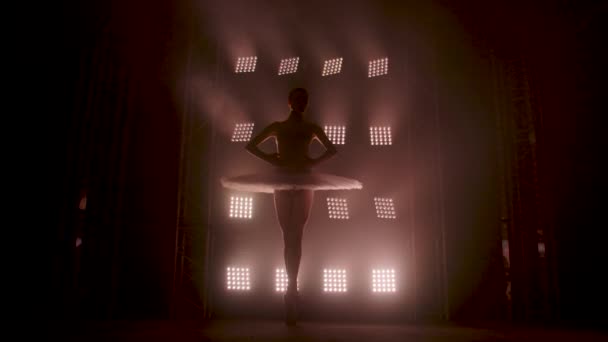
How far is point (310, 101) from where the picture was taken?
7.27m

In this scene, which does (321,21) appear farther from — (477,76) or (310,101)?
(477,76)

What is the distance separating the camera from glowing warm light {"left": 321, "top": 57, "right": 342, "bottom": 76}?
725 cm

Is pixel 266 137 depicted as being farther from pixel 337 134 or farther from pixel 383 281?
pixel 383 281

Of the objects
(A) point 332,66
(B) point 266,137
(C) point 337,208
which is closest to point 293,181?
(B) point 266,137

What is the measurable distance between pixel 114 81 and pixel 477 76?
532 cm

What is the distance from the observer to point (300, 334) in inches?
161

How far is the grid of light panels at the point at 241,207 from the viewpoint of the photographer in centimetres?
694

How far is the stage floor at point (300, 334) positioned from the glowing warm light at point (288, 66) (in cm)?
413

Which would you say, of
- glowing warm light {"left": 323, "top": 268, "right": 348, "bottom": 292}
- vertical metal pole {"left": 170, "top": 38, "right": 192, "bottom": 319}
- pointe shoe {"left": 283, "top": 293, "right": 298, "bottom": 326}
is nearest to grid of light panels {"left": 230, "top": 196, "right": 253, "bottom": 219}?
vertical metal pole {"left": 170, "top": 38, "right": 192, "bottom": 319}

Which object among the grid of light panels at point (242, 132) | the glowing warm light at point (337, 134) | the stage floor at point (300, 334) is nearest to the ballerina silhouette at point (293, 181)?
the stage floor at point (300, 334)

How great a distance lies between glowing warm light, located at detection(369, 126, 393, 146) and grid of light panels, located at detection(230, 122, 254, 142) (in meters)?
1.88

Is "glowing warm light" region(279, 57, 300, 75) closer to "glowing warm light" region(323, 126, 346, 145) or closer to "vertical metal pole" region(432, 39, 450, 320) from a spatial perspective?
"glowing warm light" region(323, 126, 346, 145)

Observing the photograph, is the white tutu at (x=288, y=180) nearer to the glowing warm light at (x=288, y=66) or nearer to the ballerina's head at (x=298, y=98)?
the ballerina's head at (x=298, y=98)

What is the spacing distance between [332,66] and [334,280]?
328cm
